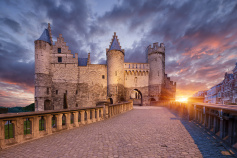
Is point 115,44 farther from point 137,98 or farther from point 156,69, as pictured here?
point 137,98

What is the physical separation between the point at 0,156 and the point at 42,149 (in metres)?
0.94

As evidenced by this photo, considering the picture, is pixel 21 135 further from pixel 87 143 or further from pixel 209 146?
pixel 209 146

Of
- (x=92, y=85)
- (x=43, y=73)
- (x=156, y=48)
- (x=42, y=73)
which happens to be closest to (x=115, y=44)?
(x=156, y=48)

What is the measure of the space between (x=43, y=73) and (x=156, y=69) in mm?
26430

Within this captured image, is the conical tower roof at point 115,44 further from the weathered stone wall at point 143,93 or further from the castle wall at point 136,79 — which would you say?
the weathered stone wall at point 143,93

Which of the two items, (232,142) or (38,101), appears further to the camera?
(38,101)

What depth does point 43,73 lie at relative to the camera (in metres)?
22.8

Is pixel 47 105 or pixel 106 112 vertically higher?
pixel 106 112

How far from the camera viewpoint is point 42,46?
2275cm

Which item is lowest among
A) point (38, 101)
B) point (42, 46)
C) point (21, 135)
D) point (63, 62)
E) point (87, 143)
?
point (38, 101)

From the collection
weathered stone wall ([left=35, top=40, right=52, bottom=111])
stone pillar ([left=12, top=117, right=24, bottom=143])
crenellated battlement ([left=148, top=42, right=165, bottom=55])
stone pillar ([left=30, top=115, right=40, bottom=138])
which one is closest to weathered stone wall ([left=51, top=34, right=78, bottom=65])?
weathered stone wall ([left=35, top=40, right=52, bottom=111])

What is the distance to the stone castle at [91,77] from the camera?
75.8 ft

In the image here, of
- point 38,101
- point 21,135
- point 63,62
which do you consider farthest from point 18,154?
point 63,62

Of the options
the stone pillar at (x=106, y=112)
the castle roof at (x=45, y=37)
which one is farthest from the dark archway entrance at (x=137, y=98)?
the castle roof at (x=45, y=37)
